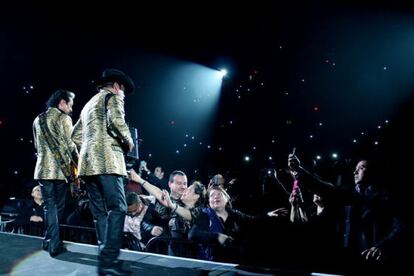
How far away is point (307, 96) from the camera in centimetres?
1223

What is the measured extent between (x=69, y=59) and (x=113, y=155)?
10233 millimetres

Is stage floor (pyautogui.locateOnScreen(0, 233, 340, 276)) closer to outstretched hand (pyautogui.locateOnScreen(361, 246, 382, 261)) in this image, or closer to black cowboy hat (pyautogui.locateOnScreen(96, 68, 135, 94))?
outstretched hand (pyautogui.locateOnScreen(361, 246, 382, 261))

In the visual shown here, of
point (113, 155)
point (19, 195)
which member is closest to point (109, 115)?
point (113, 155)

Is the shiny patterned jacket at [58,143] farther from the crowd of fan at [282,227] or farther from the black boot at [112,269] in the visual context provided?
the black boot at [112,269]

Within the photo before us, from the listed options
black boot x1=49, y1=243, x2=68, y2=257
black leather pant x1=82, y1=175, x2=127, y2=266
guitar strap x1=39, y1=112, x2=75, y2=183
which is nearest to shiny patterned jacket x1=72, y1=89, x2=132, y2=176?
black leather pant x1=82, y1=175, x2=127, y2=266

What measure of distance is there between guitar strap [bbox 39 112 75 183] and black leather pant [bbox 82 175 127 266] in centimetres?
59

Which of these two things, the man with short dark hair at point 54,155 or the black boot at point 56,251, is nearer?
the black boot at point 56,251

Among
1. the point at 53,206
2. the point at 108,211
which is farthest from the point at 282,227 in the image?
the point at 53,206

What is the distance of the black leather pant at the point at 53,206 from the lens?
3.37 metres

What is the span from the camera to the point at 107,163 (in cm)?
296

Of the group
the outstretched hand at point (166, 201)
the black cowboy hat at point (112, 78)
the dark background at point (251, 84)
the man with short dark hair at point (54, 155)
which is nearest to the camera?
the black cowboy hat at point (112, 78)

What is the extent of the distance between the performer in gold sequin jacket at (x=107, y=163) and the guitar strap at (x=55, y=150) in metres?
0.58

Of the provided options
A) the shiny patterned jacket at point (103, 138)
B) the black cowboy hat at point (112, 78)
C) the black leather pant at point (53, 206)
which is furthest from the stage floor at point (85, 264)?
the black cowboy hat at point (112, 78)

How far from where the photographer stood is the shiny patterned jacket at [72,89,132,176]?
2.96 m
